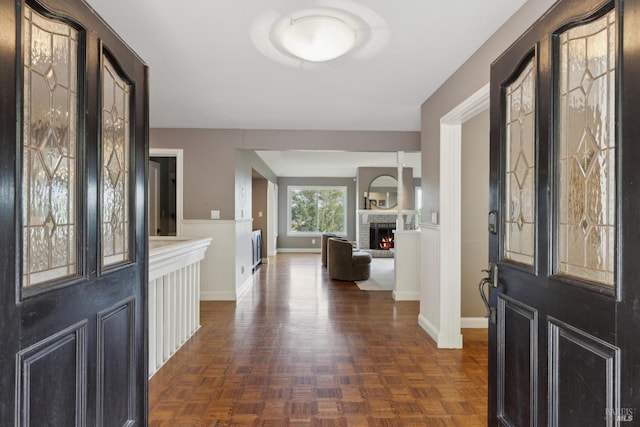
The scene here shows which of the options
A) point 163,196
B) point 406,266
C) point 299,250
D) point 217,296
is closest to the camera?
point 217,296

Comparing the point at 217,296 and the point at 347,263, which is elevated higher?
the point at 347,263

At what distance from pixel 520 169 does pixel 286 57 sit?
179 cm

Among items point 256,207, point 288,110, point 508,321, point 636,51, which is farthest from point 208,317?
A: point 256,207

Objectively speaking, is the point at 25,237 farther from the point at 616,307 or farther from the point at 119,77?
the point at 616,307

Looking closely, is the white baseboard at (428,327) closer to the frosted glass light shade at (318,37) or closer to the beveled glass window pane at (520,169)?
the beveled glass window pane at (520,169)

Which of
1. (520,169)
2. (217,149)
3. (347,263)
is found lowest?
(347,263)

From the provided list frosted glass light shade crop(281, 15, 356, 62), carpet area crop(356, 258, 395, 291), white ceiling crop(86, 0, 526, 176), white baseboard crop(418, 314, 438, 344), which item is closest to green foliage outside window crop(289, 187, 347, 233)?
carpet area crop(356, 258, 395, 291)

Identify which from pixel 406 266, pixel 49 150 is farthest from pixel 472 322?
pixel 49 150

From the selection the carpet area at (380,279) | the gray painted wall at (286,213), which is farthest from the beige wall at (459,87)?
the gray painted wall at (286,213)

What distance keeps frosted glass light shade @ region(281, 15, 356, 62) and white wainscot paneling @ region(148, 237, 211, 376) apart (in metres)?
1.63

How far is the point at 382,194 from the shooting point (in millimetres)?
9461

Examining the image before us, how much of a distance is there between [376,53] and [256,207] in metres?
6.71

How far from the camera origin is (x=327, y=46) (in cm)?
211

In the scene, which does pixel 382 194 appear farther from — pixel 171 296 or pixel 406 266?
pixel 171 296
